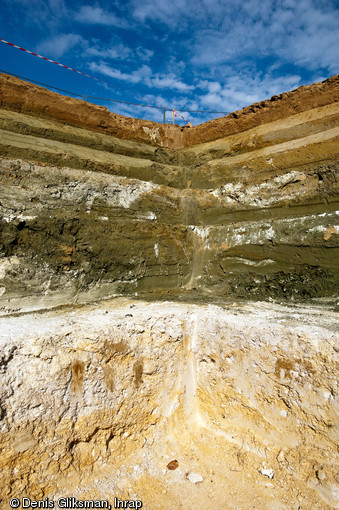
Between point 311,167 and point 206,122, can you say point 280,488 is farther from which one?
point 206,122

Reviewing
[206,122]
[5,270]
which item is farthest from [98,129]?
[5,270]

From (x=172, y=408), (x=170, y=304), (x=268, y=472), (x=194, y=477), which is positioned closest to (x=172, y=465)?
(x=194, y=477)

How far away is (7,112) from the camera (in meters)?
3.82

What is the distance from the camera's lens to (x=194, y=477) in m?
2.26

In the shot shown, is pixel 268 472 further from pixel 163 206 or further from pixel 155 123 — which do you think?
pixel 155 123

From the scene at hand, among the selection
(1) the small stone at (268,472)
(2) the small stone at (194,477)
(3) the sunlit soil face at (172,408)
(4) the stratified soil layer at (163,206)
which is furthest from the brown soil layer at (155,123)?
(2) the small stone at (194,477)

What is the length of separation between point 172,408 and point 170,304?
3.58 feet

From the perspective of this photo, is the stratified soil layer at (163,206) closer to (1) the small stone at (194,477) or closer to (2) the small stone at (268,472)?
(2) the small stone at (268,472)

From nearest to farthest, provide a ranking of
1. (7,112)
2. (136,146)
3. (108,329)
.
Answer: (108,329) < (7,112) < (136,146)

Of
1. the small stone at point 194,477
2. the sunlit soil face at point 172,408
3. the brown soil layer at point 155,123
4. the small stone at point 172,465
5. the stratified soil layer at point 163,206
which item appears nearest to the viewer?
the sunlit soil face at point 172,408

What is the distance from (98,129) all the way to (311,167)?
10.5 ft

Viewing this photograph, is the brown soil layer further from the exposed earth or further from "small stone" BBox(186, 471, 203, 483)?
"small stone" BBox(186, 471, 203, 483)

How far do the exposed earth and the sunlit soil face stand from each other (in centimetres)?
1

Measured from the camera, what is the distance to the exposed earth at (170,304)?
2188 millimetres
